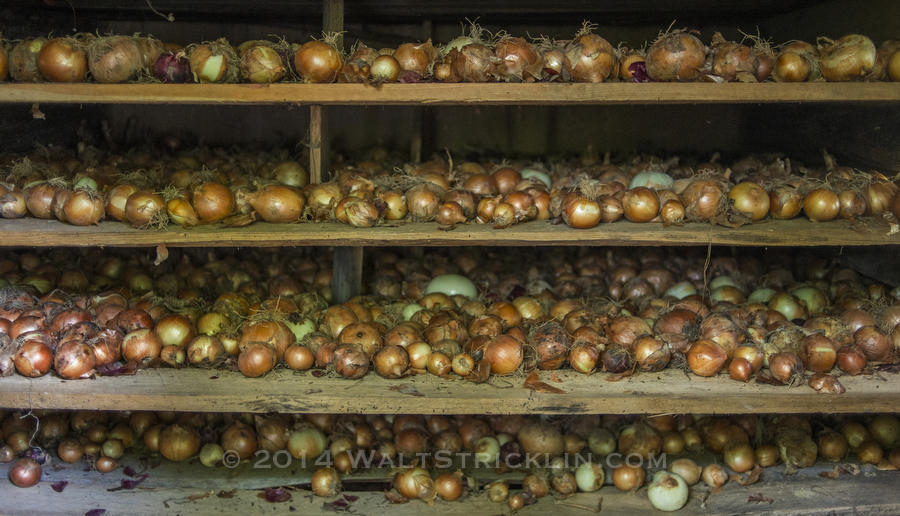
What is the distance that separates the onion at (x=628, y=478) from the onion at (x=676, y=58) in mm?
1838

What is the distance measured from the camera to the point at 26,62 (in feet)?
10.7

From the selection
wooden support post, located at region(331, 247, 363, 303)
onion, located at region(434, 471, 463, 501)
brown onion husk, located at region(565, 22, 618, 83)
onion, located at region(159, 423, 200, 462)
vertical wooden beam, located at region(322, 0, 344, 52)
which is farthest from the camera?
wooden support post, located at region(331, 247, 363, 303)

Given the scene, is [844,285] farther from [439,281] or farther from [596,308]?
[439,281]

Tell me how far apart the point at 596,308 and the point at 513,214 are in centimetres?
76

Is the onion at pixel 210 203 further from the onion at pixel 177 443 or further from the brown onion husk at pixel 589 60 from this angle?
the brown onion husk at pixel 589 60

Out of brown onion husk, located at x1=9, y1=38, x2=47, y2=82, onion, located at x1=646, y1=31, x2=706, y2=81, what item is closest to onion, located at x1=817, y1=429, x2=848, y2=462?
onion, located at x1=646, y1=31, x2=706, y2=81

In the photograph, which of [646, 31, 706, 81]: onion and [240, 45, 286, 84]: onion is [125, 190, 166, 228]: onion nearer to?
[240, 45, 286, 84]: onion

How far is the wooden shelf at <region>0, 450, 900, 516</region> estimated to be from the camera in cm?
320

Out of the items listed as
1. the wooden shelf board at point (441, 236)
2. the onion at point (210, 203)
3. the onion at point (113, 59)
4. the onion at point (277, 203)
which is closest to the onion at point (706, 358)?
the wooden shelf board at point (441, 236)

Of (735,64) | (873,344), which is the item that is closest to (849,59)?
(735,64)

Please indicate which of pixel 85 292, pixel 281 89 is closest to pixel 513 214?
pixel 281 89

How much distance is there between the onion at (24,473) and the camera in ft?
10.8

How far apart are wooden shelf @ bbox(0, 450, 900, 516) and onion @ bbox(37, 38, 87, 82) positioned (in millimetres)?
1911

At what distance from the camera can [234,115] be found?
5.00 metres
